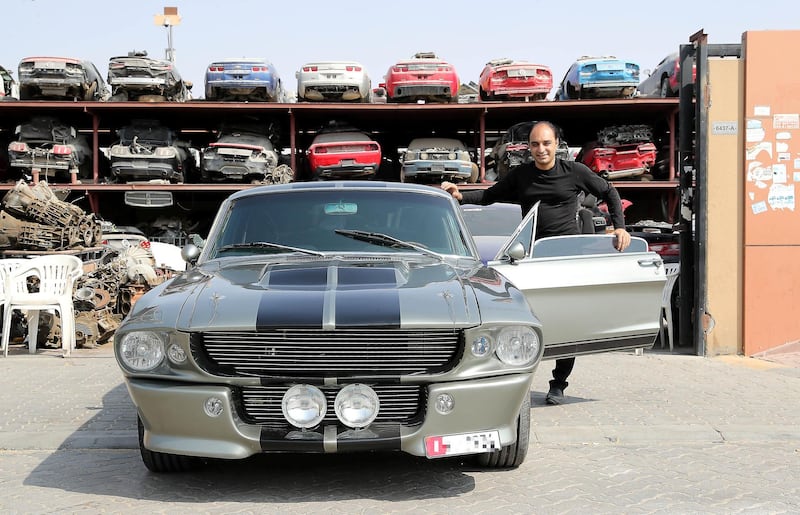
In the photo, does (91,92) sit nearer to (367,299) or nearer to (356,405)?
(367,299)

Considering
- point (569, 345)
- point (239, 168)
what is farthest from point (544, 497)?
point (239, 168)

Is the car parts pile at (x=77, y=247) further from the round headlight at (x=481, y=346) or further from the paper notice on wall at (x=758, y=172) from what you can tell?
the round headlight at (x=481, y=346)

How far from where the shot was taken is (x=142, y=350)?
416 centimetres

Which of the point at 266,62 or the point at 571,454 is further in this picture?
the point at 266,62

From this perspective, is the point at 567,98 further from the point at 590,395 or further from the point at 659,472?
the point at 659,472

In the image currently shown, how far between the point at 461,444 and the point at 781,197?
7.05 m

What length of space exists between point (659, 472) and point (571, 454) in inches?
24.1

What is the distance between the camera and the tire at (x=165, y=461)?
4633 millimetres

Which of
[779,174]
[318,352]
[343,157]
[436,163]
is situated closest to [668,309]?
[779,174]

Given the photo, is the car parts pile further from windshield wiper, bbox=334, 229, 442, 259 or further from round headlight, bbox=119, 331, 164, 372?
round headlight, bbox=119, 331, 164, 372

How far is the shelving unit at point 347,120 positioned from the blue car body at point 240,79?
0.83ft

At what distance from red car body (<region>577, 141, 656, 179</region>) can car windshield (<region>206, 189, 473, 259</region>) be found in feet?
45.0

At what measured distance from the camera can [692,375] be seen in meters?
8.37

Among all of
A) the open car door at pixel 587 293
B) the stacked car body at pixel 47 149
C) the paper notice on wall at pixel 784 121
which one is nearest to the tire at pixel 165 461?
the open car door at pixel 587 293
